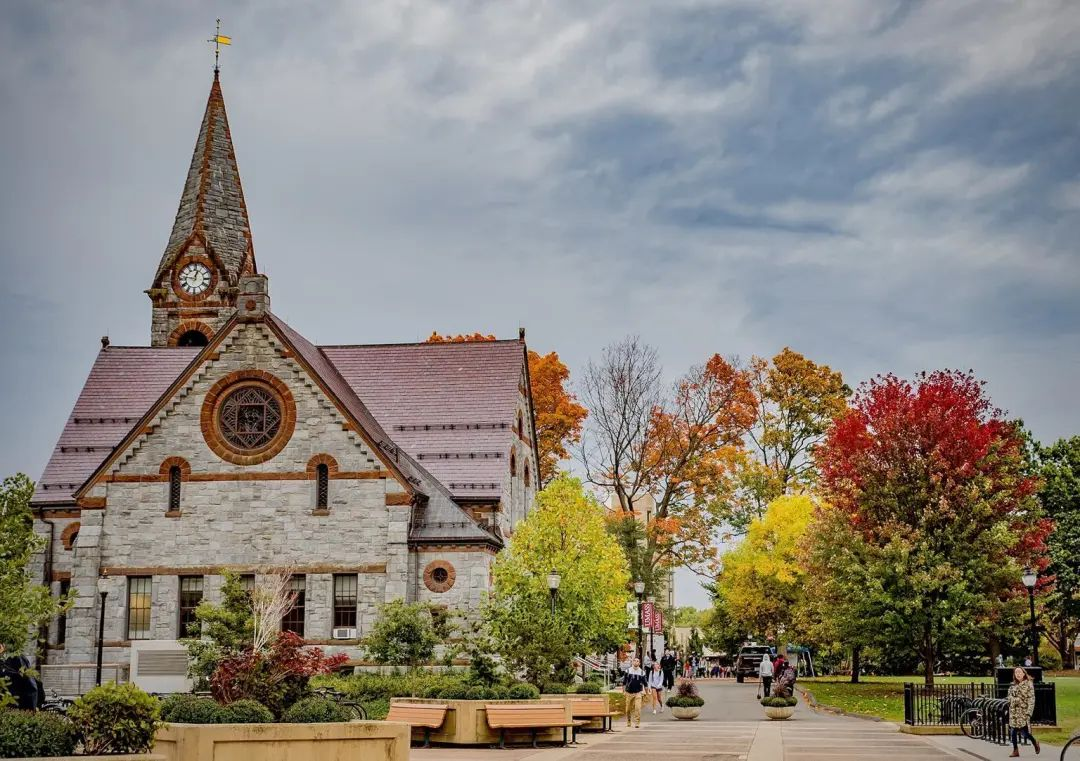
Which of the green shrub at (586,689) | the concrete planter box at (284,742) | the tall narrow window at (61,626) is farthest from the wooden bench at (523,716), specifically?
the tall narrow window at (61,626)

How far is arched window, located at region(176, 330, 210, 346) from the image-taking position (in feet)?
178

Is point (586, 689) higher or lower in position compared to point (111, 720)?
lower

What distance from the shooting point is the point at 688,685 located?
3266 centimetres

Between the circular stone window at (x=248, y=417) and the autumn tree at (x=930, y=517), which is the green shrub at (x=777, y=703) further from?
the circular stone window at (x=248, y=417)

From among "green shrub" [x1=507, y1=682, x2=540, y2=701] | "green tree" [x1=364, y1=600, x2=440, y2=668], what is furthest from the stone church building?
"green shrub" [x1=507, y1=682, x2=540, y2=701]

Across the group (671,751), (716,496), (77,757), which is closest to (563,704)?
(671,751)

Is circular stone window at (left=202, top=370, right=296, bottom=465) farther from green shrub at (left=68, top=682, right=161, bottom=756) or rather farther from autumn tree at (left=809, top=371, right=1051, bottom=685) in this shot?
green shrub at (left=68, top=682, right=161, bottom=756)

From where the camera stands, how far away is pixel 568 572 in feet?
124

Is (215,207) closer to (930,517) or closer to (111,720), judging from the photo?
(930,517)

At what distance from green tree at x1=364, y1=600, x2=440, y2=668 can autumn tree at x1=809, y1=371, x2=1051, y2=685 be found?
44.0 feet

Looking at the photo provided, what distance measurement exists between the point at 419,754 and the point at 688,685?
490 inches

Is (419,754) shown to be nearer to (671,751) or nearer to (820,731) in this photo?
(671,751)

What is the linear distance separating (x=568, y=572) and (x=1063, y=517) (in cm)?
2204

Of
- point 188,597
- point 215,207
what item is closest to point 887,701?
point 188,597
